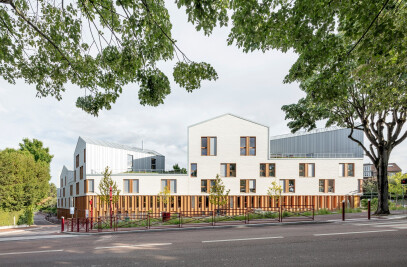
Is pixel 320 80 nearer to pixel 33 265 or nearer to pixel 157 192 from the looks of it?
pixel 33 265

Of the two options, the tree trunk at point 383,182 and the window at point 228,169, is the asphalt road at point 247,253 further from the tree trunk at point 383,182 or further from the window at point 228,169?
the window at point 228,169

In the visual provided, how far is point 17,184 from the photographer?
31359 millimetres

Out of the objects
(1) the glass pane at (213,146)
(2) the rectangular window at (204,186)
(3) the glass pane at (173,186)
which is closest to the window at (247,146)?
(1) the glass pane at (213,146)

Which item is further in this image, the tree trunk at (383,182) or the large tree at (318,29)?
the tree trunk at (383,182)

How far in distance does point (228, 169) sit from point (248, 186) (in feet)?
10.7

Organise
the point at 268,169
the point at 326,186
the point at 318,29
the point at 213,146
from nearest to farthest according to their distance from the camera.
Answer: the point at 318,29 < the point at 268,169 < the point at 213,146 < the point at 326,186

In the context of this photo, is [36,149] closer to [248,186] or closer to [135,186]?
[135,186]

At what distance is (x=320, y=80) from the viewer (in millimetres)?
7711

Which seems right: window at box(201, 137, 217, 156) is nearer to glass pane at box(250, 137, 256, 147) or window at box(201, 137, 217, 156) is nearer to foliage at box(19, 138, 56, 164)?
glass pane at box(250, 137, 256, 147)

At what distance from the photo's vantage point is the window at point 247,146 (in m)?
32.4

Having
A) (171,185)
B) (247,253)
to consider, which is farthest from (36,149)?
(247,253)

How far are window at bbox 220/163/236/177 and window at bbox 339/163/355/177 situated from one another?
13.9 metres

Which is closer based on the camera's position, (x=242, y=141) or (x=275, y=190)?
(x=275, y=190)

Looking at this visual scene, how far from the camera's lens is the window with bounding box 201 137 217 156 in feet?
106
